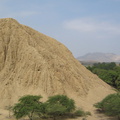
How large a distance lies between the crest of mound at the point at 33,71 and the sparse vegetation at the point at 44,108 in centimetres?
359

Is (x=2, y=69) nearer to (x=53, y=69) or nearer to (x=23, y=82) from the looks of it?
(x=23, y=82)

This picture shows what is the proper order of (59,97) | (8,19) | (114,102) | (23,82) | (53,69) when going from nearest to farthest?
(114,102), (59,97), (23,82), (53,69), (8,19)

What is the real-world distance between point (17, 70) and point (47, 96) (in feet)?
21.0

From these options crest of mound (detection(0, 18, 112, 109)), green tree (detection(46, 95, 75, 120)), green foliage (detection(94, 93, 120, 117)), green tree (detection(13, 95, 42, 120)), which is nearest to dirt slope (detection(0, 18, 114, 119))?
crest of mound (detection(0, 18, 112, 109))

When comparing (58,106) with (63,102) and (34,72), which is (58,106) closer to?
(63,102)

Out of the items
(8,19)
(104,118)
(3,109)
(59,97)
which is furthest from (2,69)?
(104,118)

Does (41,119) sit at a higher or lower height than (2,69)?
lower

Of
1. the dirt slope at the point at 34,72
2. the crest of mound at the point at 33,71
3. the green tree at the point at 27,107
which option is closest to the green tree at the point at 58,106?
the green tree at the point at 27,107

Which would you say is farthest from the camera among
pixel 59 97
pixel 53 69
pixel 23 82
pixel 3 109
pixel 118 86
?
pixel 118 86

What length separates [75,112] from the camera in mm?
23906

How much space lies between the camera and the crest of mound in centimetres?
2698

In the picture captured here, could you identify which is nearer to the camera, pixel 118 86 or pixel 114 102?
pixel 114 102

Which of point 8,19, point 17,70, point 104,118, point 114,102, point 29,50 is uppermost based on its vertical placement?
point 8,19

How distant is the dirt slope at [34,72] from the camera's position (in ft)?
88.1
